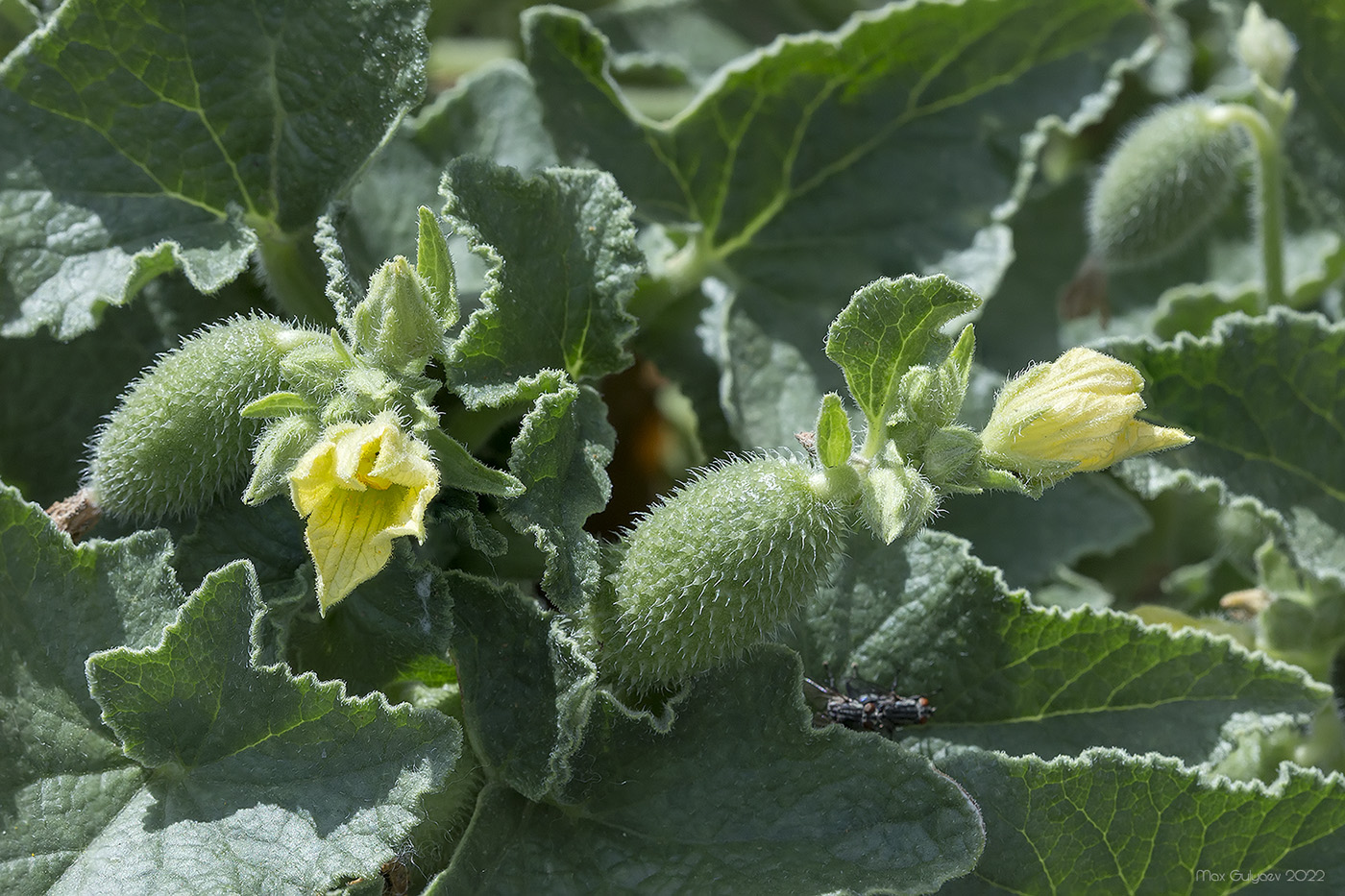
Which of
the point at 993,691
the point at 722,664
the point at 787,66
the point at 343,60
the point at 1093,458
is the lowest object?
the point at 993,691

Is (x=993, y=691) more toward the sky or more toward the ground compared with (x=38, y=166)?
more toward the ground

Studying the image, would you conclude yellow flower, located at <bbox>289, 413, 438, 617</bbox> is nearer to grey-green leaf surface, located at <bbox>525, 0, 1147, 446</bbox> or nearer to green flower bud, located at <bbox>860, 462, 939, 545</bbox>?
green flower bud, located at <bbox>860, 462, 939, 545</bbox>

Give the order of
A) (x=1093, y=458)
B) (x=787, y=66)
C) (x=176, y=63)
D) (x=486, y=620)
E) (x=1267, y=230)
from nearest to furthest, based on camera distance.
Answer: (x=1093, y=458), (x=486, y=620), (x=176, y=63), (x=787, y=66), (x=1267, y=230)

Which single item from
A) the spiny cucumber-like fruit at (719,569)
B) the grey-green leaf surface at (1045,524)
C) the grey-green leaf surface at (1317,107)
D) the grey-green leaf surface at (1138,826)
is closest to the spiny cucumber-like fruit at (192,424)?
the spiny cucumber-like fruit at (719,569)

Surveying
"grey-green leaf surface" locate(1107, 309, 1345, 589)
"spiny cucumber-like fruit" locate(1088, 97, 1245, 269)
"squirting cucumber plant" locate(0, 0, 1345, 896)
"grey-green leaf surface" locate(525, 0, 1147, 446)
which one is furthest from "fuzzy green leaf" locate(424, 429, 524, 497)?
"spiny cucumber-like fruit" locate(1088, 97, 1245, 269)

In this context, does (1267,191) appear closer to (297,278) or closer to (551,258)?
(551,258)

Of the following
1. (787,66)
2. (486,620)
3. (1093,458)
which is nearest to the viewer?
(1093,458)

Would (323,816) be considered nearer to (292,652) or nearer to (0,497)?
(292,652)

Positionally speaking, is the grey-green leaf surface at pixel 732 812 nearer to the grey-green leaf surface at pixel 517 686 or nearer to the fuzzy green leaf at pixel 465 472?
the grey-green leaf surface at pixel 517 686

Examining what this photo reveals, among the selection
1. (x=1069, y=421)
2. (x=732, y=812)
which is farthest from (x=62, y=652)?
(x=1069, y=421)

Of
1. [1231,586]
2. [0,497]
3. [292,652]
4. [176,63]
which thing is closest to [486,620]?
[292,652]
